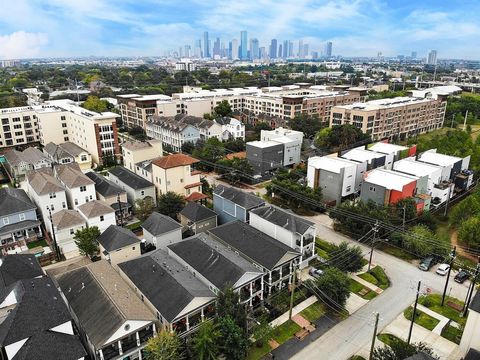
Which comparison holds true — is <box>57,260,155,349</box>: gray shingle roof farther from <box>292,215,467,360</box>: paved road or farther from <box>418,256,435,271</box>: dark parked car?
<box>418,256,435,271</box>: dark parked car

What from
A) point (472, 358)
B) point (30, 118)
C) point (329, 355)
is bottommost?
point (329, 355)

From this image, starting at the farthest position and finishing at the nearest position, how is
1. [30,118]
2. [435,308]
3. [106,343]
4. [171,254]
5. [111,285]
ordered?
[30,118]
[171,254]
[435,308]
[111,285]
[106,343]

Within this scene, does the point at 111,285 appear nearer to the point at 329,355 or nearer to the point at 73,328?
the point at 73,328

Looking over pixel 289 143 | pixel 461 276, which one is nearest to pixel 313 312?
pixel 461 276

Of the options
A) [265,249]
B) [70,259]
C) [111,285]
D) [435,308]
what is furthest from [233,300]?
[70,259]

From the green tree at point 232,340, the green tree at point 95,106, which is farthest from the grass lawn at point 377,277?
the green tree at point 95,106

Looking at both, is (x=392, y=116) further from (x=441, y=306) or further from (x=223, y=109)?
(x=441, y=306)

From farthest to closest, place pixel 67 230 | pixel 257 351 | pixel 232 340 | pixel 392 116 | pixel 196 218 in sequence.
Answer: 1. pixel 392 116
2. pixel 196 218
3. pixel 67 230
4. pixel 257 351
5. pixel 232 340
